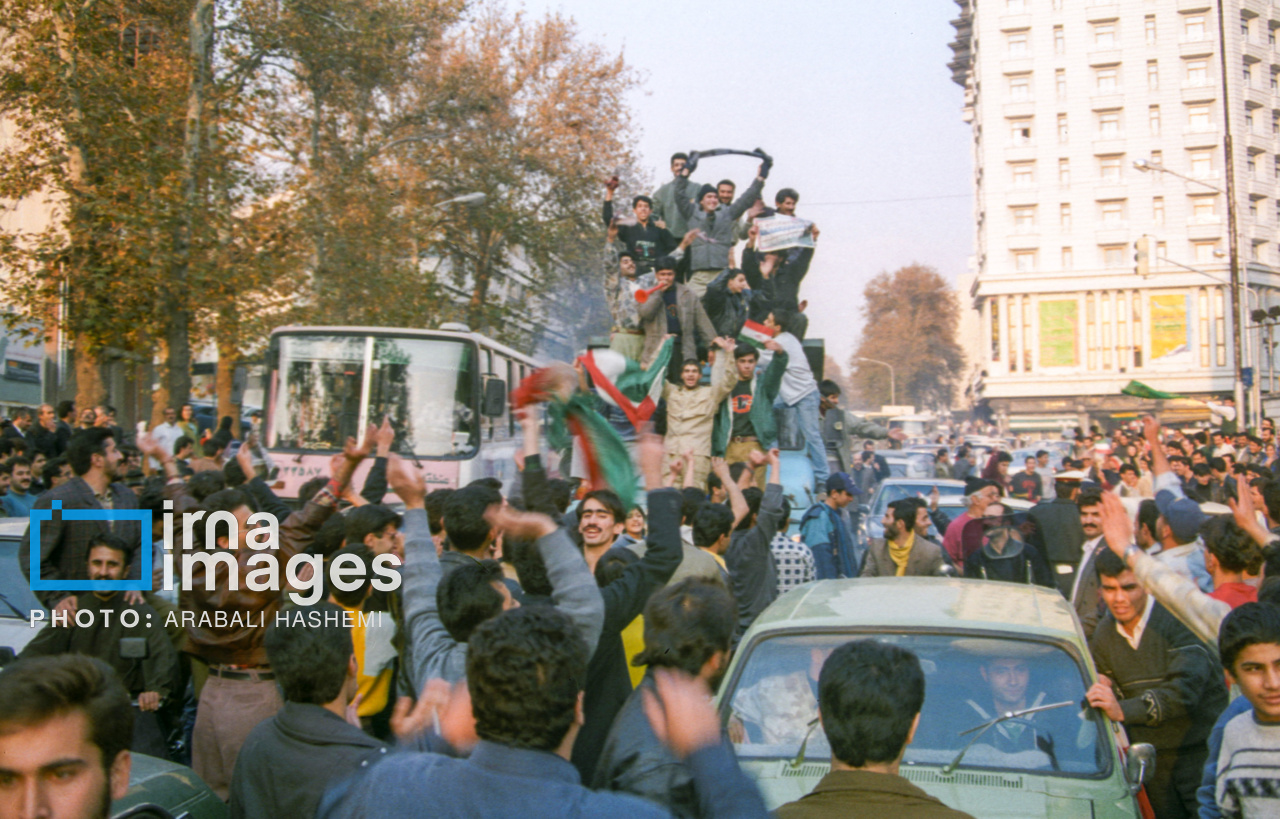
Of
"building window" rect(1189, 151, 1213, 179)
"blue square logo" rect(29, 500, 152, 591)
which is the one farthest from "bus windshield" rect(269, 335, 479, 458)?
"building window" rect(1189, 151, 1213, 179)

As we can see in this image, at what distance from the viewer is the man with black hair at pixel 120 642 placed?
5098 mm

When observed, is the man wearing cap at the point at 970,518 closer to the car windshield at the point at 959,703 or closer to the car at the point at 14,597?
the car windshield at the point at 959,703

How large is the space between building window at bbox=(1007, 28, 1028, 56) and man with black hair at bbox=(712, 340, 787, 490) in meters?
60.9

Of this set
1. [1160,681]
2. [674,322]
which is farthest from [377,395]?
[1160,681]

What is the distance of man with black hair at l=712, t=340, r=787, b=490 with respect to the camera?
11164 mm

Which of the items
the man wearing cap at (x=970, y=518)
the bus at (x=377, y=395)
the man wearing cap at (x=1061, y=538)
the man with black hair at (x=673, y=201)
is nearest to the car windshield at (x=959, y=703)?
the man wearing cap at (x=970, y=518)

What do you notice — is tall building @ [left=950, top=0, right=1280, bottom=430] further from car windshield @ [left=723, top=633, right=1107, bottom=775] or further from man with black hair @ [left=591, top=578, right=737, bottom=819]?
man with black hair @ [left=591, top=578, right=737, bottom=819]

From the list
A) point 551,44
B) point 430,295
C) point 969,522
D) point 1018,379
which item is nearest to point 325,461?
point 969,522

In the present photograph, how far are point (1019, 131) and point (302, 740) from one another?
225 feet

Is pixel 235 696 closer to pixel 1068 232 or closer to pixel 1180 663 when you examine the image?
pixel 1180 663

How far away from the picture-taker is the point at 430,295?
28.2 meters

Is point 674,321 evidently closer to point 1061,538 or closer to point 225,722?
point 1061,538

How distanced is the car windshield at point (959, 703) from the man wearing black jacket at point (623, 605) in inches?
27.7

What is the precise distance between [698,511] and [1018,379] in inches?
2480
